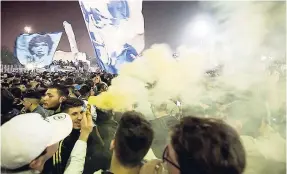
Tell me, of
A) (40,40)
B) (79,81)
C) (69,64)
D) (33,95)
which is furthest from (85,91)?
(40,40)

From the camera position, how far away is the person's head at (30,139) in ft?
5.80

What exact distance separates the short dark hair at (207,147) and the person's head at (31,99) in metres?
0.75

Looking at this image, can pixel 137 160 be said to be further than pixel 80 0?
No

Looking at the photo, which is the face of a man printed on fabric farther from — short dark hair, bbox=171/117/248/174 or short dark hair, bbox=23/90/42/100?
short dark hair, bbox=171/117/248/174

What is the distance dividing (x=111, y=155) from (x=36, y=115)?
451 mm

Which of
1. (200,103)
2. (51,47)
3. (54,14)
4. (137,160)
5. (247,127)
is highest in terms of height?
(54,14)

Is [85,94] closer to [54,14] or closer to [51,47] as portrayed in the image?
[51,47]

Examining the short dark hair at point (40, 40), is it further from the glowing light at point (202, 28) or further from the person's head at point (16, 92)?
the glowing light at point (202, 28)

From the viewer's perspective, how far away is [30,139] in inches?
70.0

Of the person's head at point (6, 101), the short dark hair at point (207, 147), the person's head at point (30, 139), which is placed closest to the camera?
the short dark hair at point (207, 147)

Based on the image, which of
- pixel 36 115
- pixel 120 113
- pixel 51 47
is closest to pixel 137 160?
pixel 120 113

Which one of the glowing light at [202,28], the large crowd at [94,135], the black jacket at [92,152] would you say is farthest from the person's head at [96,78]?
the glowing light at [202,28]

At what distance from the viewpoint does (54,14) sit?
76.0 inches

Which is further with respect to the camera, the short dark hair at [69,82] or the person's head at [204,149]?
the short dark hair at [69,82]
